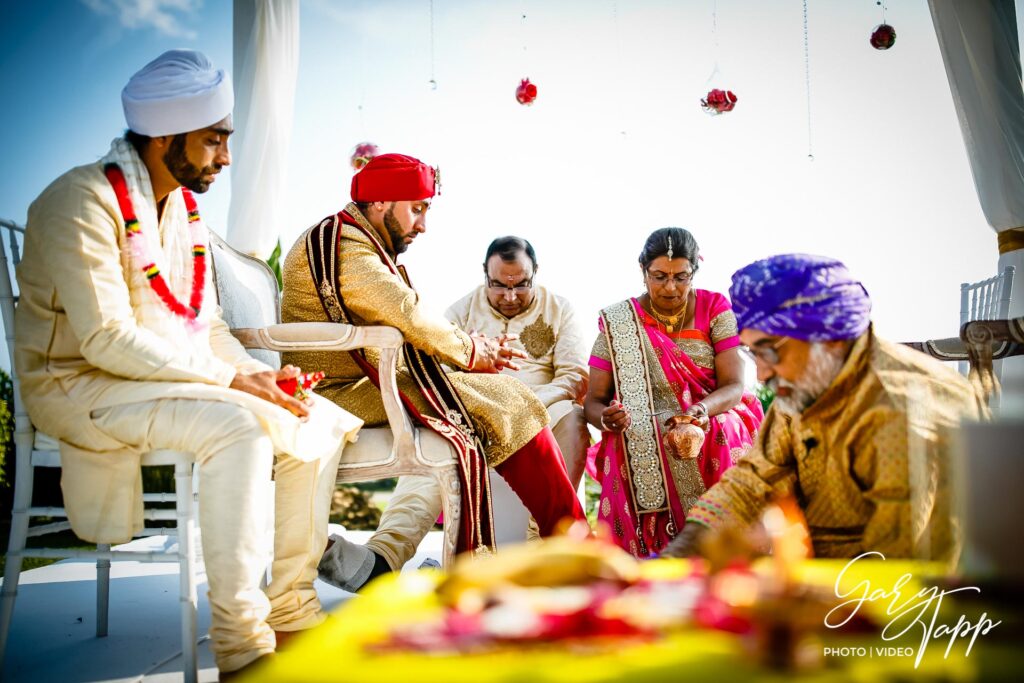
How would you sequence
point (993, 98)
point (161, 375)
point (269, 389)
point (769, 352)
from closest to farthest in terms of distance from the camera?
point (769, 352) < point (161, 375) < point (269, 389) < point (993, 98)

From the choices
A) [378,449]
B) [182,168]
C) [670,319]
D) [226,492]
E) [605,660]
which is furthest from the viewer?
[670,319]

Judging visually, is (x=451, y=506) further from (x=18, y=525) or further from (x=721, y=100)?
(x=721, y=100)

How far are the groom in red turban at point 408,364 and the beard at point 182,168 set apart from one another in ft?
1.93

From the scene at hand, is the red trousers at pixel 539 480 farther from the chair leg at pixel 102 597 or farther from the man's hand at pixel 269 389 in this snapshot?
the chair leg at pixel 102 597

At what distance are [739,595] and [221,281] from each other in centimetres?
246

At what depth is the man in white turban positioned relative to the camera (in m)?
2.26

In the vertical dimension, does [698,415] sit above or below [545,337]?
below

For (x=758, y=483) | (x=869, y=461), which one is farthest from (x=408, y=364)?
(x=869, y=461)

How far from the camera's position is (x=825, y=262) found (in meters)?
1.94

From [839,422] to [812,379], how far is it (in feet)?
0.37

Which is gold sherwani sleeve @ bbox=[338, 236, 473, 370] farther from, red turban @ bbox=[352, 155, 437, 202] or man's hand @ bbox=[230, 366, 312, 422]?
man's hand @ bbox=[230, 366, 312, 422]

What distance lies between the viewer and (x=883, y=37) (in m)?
5.58

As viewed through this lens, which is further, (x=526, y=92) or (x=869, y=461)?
(x=526, y=92)
